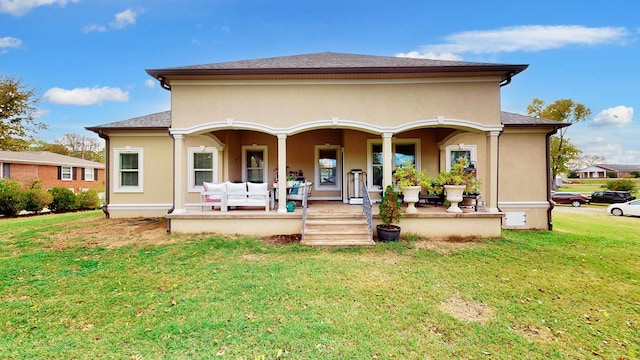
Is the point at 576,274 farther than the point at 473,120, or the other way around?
the point at 473,120

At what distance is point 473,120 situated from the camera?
7.56m

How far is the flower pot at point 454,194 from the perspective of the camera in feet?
24.2

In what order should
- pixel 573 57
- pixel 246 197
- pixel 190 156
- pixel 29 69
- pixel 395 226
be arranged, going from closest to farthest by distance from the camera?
1. pixel 395 226
2. pixel 246 197
3. pixel 190 156
4. pixel 573 57
5. pixel 29 69

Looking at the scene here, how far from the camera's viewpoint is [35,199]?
44.6 feet

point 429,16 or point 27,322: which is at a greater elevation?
point 429,16

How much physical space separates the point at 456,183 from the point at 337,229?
11.8 feet

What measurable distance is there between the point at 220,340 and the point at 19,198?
17.0m

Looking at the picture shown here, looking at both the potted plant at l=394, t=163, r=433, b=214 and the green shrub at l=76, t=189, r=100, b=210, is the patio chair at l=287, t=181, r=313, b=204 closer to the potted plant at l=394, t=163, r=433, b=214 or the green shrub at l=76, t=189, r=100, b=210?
the potted plant at l=394, t=163, r=433, b=214

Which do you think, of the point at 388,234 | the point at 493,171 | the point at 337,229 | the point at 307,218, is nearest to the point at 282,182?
the point at 307,218

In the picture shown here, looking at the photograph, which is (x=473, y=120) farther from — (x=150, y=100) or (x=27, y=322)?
(x=150, y=100)

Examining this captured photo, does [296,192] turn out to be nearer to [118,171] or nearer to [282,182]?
[282,182]

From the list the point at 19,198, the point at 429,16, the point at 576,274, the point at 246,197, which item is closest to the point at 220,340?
the point at 246,197

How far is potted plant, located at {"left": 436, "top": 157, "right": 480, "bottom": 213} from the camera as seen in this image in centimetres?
741

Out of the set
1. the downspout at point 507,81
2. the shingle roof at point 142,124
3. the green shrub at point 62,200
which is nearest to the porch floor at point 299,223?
the downspout at point 507,81
